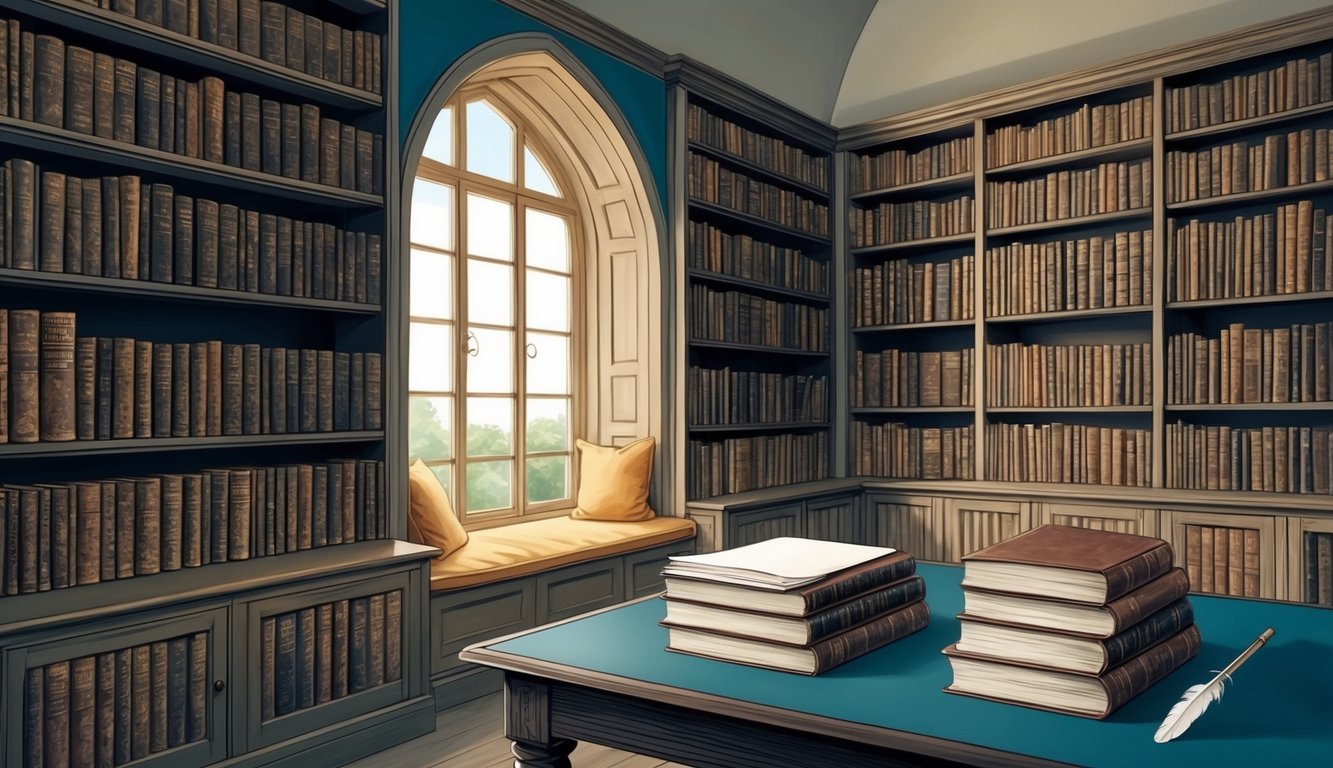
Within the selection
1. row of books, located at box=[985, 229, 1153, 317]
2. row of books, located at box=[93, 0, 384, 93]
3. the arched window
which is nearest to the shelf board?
row of books, located at box=[985, 229, 1153, 317]

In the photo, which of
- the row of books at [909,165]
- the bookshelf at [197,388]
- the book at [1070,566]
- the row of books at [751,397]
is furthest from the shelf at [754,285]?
the book at [1070,566]

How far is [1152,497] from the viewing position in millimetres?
4438

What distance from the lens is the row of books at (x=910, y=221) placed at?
17.5 feet

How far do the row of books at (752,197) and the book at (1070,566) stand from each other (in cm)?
366

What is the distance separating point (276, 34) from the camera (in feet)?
9.89

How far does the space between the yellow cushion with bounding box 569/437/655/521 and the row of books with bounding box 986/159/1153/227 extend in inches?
94.5

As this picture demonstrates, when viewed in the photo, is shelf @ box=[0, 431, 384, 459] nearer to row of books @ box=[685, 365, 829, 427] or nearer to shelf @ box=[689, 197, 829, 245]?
row of books @ box=[685, 365, 829, 427]

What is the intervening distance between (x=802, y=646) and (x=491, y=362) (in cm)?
341

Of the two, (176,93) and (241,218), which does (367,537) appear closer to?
(241,218)

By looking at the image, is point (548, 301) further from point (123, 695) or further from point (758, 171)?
point (123, 695)

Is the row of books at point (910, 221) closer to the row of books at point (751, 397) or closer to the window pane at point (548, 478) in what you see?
the row of books at point (751, 397)

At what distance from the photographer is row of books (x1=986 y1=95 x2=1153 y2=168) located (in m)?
4.71

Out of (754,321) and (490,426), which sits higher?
(754,321)

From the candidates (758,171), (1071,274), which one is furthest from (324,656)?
(1071,274)
